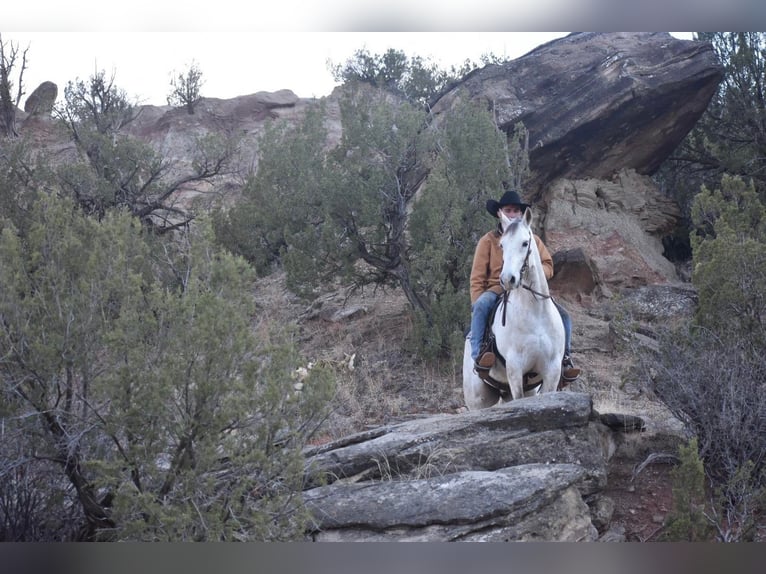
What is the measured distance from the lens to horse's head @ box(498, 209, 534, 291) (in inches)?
203

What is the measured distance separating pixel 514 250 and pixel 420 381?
3.78m

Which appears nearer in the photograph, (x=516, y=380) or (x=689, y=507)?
(x=689, y=507)

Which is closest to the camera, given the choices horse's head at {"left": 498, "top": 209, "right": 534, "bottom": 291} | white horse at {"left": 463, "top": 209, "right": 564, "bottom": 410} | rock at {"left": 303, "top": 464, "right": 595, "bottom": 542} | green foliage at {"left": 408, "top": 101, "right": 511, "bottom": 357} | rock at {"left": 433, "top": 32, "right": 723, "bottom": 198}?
rock at {"left": 303, "top": 464, "right": 595, "bottom": 542}

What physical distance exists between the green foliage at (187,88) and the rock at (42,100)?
2384 mm

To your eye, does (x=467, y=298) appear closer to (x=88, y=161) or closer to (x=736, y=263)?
(x=736, y=263)

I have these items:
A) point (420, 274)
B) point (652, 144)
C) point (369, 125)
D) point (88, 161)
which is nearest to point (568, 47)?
point (652, 144)

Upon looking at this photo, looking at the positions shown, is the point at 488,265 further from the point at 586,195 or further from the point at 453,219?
the point at 586,195

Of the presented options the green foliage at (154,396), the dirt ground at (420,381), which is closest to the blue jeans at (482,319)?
the dirt ground at (420,381)

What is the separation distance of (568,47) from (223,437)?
1035 cm

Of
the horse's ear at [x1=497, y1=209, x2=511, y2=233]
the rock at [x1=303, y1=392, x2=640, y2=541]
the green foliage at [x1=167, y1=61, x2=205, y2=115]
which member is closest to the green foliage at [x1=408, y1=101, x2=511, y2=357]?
the horse's ear at [x1=497, y1=209, x2=511, y2=233]

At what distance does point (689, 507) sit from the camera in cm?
495

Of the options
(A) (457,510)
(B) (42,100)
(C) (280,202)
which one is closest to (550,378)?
(A) (457,510)

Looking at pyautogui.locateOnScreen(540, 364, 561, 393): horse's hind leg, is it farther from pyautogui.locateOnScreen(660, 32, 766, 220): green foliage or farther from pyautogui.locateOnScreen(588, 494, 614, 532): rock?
pyautogui.locateOnScreen(660, 32, 766, 220): green foliage

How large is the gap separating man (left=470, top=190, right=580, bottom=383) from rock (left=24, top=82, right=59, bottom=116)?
8164mm
